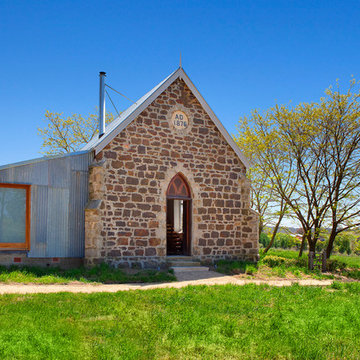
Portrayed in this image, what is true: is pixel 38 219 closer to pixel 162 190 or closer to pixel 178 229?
pixel 162 190

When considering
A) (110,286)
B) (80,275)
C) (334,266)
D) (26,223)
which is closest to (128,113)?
(26,223)

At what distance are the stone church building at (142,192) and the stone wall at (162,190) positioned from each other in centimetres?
3

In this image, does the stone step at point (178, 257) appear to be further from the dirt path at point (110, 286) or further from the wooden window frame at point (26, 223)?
the wooden window frame at point (26, 223)

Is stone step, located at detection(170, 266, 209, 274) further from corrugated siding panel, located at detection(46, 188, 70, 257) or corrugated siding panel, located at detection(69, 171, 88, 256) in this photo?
corrugated siding panel, located at detection(46, 188, 70, 257)

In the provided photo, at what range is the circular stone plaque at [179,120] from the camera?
1514 cm

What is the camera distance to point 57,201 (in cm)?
1332

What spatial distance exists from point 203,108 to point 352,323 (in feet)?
33.2

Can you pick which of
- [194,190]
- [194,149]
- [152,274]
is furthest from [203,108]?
[152,274]

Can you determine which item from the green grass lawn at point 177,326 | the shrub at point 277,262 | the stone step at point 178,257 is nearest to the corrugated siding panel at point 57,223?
the stone step at point 178,257

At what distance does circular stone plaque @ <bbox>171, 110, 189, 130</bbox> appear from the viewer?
1514cm

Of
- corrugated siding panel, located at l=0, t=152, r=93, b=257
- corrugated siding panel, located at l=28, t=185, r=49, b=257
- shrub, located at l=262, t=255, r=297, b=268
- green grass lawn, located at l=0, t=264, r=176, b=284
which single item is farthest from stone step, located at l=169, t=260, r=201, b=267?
corrugated siding panel, located at l=28, t=185, r=49, b=257

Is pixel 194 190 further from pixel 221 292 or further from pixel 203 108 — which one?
pixel 221 292

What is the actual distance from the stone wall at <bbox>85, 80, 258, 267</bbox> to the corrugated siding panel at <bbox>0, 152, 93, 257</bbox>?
529 millimetres

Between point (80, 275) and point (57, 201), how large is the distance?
2688 millimetres
